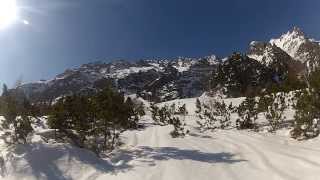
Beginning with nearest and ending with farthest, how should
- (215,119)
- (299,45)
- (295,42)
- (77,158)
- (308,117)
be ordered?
1. (77,158)
2. (308,117)
3. (215,119)
4. (299,45)
5. (295,42)

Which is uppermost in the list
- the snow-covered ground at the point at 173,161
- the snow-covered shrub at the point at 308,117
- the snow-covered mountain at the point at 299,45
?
the snow-covered mountain at the point at 299,45

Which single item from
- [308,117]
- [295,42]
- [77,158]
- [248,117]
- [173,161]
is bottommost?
[173,161]

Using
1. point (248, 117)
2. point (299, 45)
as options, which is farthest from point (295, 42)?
point (248, 117)

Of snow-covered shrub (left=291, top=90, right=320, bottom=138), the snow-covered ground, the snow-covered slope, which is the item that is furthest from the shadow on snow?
the snow-covered slope

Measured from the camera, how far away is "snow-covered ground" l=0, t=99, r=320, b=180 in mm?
12883

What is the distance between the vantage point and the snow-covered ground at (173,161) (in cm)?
Result: 1288

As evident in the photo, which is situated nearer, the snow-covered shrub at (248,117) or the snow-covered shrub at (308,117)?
the snow-covered shrub at (308,117)

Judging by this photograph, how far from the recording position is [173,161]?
49.6 ft

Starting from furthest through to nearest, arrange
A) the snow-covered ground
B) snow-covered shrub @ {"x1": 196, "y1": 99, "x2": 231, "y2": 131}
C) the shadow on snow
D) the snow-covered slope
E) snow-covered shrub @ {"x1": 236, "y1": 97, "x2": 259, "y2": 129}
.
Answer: the snow-covered slope
snow-covered shrub @ {"x1": 196, "y1": 99, "x2": 231, "y2": 131}
snow-covered shrub @ {"x1": 236, "y1": 97, "x2": 259, "y2": 129}
the shadow on snow
the snow-covered ground

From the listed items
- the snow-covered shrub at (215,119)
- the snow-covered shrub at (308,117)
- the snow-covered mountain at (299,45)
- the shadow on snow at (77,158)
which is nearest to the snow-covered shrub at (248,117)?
the snow-covered shrub at (215,119)

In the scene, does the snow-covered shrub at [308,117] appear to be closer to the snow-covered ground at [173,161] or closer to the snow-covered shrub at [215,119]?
the snow-covered ground at [173,161]

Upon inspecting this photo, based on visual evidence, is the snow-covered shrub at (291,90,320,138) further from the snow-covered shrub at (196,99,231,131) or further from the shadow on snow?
the snow-covered shrub at (196,99,231,131)

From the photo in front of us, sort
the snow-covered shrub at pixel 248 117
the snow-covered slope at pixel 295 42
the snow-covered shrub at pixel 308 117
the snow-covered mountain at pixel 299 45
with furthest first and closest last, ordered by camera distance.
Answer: the snow-covered slope at pixel 295 42, the snow-covered mountain at pixel 299 45, the snow-covered shrub at pixel 248 117, the snow-covered shrub at pixel 308 117

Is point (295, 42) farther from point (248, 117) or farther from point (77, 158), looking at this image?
point (77, 158)
